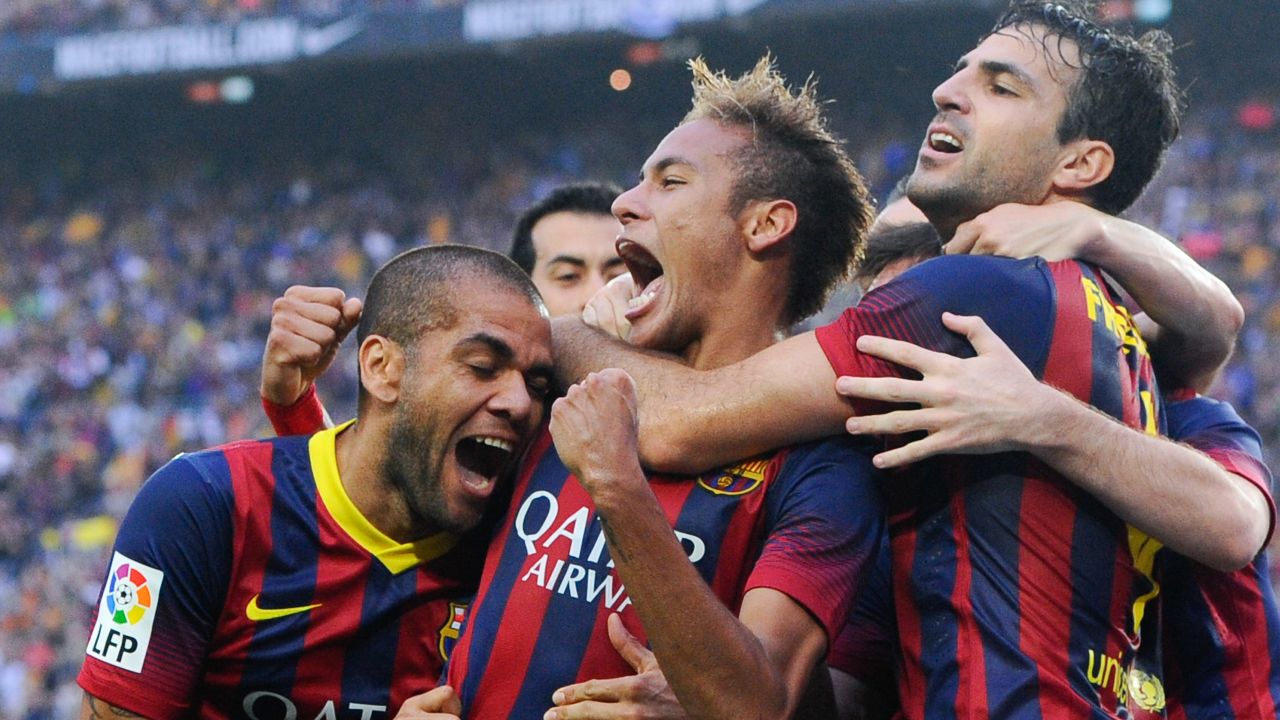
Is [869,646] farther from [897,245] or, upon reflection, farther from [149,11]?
[149,11]

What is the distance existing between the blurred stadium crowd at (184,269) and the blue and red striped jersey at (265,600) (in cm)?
1106

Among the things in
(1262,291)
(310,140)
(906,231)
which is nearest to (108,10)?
(310,140)

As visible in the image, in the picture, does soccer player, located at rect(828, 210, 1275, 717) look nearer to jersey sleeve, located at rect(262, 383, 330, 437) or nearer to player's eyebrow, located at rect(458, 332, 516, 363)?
player's eyebrow, located at rect(458, 332, 516, 363)

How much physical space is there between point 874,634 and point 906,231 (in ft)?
4.38

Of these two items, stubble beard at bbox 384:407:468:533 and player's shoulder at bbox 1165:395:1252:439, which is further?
player's shoulder at bbox 1165:395:1252:439

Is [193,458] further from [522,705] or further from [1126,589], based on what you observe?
[1126,589]

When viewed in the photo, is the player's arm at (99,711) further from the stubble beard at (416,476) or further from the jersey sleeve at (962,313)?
the jersey sleeve at (962,313)

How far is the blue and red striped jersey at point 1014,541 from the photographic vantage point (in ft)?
10.2

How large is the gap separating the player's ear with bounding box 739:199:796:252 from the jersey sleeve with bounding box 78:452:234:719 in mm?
1435

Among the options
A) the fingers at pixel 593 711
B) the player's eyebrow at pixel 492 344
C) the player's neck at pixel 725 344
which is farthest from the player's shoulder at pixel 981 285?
the fingers at pixel 593 711

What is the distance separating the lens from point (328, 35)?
886 inches

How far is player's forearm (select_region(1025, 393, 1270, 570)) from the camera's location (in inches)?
120

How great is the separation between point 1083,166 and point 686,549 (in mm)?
1363

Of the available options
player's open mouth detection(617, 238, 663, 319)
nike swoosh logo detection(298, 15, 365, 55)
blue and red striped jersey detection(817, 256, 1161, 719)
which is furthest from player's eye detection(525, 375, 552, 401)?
nike swoosh logo detection(298, 15, 365, 55)
